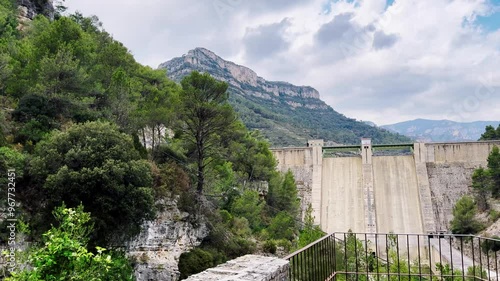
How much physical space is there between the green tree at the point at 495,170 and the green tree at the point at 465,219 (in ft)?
8.02

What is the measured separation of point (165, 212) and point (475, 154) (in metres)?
34.6

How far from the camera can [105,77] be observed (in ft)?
80.5

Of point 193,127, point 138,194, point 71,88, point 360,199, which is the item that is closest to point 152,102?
point 193,127

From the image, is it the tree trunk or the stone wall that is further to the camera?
the tree trunk

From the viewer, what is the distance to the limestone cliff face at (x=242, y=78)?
134 metres

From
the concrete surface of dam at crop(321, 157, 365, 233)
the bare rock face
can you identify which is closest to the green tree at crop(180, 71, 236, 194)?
the bare rock face

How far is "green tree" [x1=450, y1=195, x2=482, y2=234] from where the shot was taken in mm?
34125

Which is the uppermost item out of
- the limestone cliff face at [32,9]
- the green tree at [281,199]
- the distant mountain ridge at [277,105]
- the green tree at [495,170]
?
the distant mountain ridge at [277,105]

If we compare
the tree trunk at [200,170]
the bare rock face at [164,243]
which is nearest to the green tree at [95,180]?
the bare rock face at [164,243]

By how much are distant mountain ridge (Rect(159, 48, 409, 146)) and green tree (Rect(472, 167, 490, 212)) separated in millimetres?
51275

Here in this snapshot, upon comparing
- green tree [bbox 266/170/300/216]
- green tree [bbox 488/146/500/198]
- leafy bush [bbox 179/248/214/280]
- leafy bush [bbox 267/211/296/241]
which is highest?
green tree [bbox 488/146/500/198]

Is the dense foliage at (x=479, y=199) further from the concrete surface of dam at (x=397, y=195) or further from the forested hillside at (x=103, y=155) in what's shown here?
the forested hillside at (x=103, y=155)

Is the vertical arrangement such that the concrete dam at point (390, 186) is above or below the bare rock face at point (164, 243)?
above

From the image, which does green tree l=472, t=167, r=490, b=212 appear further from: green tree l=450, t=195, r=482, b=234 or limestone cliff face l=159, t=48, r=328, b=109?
limestone cliff face l=159, t=48, r=328, b=109
